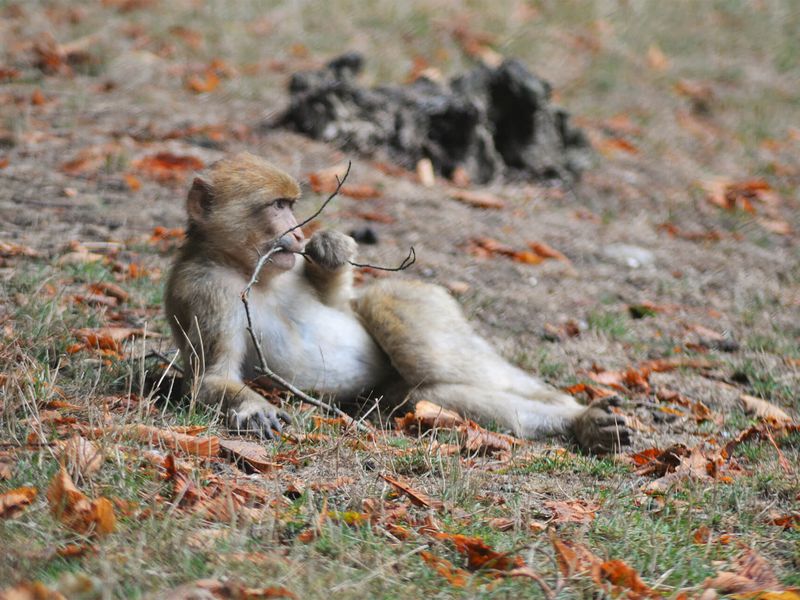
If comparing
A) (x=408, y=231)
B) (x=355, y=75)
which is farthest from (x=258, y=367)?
(x=355, y=75)

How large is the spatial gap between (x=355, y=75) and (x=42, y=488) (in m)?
8.21

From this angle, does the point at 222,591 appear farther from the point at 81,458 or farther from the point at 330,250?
the point at 330,250

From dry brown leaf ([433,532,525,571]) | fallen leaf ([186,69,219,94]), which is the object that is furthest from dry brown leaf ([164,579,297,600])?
fallen leaf ([186,69,219,94])

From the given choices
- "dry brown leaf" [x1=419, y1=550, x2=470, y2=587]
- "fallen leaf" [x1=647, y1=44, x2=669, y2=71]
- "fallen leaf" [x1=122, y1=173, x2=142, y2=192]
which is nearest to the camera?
"dry brown leaf" [x1=419, y1=550, x2=470, y2=587]

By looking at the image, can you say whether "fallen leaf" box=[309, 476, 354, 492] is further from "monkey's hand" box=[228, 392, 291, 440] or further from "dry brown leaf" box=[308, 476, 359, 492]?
"monkey's hand" box=[228, 392, 291, 440]

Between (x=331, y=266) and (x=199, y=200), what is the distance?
773mm

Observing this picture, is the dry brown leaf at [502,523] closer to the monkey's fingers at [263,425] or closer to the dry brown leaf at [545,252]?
the monkey's fingers at [263,425]

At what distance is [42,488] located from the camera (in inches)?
139

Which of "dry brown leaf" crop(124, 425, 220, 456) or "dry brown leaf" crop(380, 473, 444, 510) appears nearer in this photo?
"dry brown leaf" crop(380, 473, 444, 510)

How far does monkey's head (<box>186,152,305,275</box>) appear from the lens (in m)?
5.28

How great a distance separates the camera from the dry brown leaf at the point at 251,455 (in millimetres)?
4188

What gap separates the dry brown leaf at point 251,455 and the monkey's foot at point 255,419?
0.26 m

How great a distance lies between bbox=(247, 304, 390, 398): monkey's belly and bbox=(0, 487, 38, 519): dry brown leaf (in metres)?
2.08

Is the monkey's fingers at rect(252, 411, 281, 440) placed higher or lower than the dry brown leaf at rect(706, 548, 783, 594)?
lower
